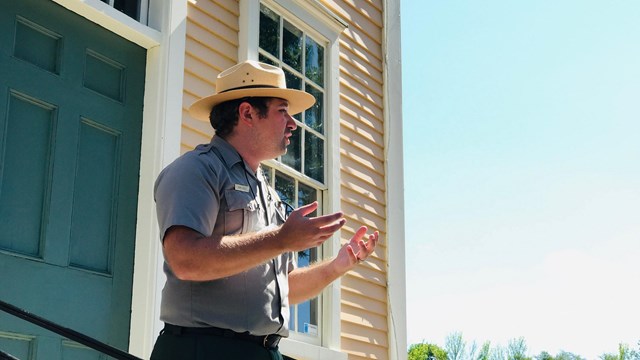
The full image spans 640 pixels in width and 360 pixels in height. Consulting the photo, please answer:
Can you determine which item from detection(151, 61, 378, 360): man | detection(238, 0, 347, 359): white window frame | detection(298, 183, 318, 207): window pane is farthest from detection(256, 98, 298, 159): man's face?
detection(298, 183, 318, 207): window pane

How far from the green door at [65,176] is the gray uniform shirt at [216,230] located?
1.38 metres

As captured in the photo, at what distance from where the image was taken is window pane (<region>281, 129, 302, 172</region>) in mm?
6660

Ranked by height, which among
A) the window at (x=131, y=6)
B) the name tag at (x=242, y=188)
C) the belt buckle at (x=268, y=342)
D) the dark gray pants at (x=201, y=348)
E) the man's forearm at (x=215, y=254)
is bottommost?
the dark gray pants at (x=201, y=348)

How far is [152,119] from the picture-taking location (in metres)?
5.15

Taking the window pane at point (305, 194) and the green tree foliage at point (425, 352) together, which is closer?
the window pane at point (305, 194)

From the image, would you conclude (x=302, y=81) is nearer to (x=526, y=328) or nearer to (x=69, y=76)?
(x=69, y=76)

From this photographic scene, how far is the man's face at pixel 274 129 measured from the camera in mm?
3539

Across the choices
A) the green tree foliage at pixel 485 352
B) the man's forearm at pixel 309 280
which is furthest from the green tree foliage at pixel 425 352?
the man's forearm at pixel 309 280

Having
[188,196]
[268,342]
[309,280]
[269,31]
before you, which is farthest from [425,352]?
[188,196]

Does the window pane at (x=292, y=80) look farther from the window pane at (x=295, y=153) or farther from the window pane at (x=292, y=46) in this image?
the window pane at (x=295, y=153)

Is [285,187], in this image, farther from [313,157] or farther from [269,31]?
[269,31]

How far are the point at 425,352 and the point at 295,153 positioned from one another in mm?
38430

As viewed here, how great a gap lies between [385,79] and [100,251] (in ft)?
13.5

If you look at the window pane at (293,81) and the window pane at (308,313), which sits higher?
the window pane at (293,81)
